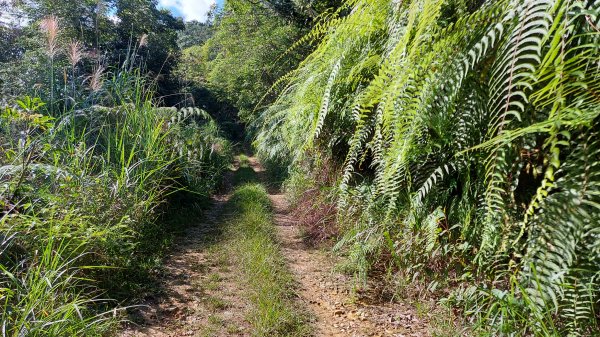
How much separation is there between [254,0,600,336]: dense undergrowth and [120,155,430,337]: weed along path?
0.40 m

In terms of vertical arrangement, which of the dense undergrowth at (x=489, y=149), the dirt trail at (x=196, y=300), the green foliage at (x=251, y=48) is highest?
the green foliage at (x=251, y=48)

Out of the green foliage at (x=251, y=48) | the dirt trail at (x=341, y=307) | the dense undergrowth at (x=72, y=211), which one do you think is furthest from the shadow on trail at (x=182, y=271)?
the green foliage at (x=251, y=48)

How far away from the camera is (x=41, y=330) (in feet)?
6.34

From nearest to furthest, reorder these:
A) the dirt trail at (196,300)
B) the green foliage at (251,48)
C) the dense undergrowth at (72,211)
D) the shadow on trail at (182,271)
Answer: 1. the dense undergrowth at (72,211)
2. the dirt trail at (196,300)
3. the shadow on trail at (182,271)
4. the green foliage at (251,48)

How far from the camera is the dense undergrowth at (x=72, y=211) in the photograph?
221cm

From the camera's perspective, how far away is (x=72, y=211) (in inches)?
114

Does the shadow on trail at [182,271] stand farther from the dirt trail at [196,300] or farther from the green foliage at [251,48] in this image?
the green foliage at [251,48]

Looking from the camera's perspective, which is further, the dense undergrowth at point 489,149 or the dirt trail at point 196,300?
the dirt trail at point 196,300

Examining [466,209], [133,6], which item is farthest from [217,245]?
[133,6]

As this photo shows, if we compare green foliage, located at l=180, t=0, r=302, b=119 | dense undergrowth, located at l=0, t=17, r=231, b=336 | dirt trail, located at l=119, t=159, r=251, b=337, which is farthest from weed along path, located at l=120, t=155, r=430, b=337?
green foliage, located at l=180, t=0, r=302, b=119

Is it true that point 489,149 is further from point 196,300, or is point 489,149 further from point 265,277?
point 196,300

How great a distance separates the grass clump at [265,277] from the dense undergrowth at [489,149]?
2.55 ft

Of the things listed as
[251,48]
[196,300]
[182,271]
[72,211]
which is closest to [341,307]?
[196,300]

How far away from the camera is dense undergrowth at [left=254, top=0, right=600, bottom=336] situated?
58.7 inches
